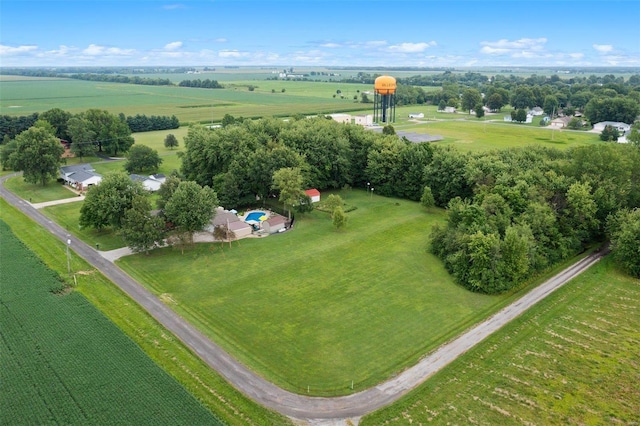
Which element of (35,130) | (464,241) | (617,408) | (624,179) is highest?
(35,130)

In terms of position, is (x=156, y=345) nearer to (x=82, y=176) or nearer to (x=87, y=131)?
(x=82, y=176)

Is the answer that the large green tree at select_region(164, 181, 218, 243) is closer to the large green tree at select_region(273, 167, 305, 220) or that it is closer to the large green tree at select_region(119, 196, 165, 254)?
the large green tree at select_region(119, 196, 165, 254)

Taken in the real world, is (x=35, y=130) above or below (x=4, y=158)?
above

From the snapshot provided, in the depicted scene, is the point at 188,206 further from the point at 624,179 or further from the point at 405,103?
the point at 405,103

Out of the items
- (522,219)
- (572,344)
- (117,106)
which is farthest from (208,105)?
(572,344)

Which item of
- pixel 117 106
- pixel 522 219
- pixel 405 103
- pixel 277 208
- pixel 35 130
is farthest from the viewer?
pixel 405 103

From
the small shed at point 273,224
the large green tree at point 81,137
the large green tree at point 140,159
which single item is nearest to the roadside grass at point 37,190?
the large green tree at point 140,159

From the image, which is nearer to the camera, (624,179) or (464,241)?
(464,241)

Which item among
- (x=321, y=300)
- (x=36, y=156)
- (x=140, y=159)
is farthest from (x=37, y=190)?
(x=321, y=300)
